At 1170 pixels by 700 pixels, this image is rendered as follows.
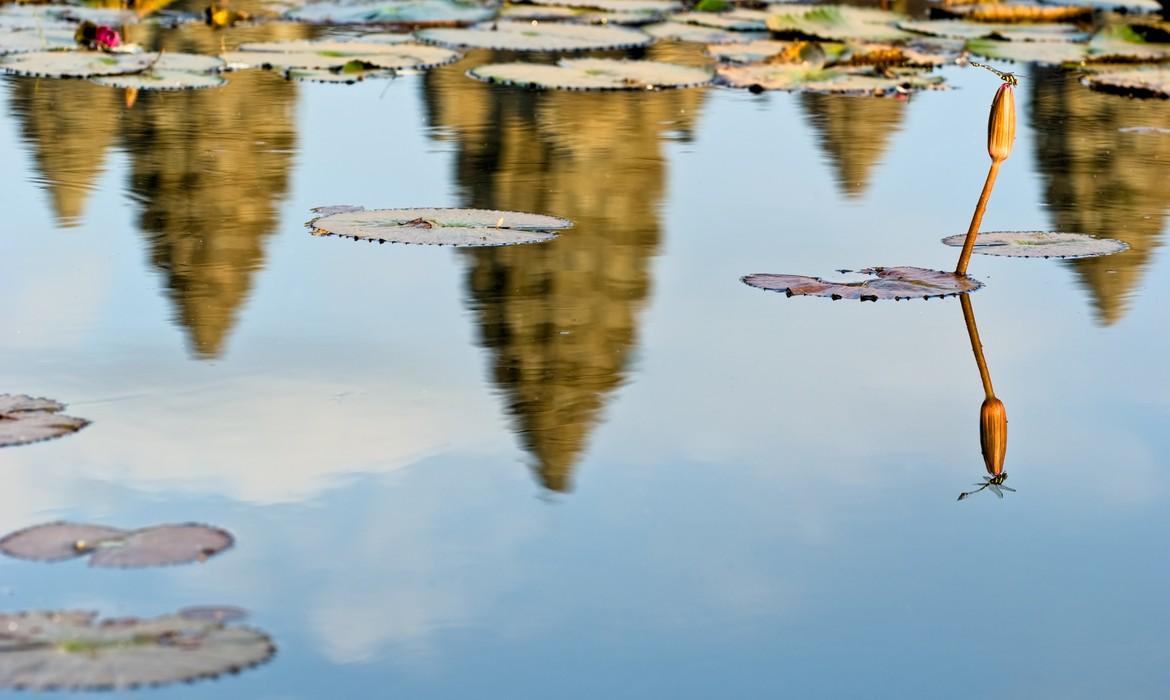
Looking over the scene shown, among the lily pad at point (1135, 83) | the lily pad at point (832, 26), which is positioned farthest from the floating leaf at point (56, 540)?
the lily pad at point (832, 26)

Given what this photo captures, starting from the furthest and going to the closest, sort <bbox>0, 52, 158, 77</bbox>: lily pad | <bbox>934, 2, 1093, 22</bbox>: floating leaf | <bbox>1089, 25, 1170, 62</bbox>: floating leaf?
<bbox>934, 2, 1093, 22</bbox>: floating leaf → <bbox>1089, 25, 1170, 62</bbox>: floating leaf → <bbox>0, 52, 158, 77</bbox>: lily pad

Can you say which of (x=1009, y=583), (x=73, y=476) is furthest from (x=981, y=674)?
(x=73, y=476)

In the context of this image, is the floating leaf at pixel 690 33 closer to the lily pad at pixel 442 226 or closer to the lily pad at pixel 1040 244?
the lily pad at pixel 442 226

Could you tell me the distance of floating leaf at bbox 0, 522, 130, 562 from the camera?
14.7ft

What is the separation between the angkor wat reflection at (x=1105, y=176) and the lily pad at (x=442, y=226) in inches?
99.8

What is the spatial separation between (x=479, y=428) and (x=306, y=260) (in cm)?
265

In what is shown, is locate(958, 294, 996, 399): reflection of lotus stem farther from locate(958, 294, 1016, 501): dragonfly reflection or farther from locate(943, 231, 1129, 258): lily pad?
locate(943, 231, 1129, 258): lily pad

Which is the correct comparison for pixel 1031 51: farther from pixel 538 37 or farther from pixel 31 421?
pixel 31 421

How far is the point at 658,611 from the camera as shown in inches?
171

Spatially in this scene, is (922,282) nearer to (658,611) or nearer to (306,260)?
(306,260)

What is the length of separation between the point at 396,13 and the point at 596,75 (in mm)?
4461

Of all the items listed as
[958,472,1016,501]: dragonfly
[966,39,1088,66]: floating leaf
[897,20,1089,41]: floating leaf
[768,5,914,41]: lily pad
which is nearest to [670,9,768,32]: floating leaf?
[768,5,914,41]: lily pad

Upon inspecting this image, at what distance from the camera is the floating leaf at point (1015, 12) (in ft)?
64.6

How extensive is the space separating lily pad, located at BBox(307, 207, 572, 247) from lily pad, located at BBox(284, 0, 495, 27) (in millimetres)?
9472
